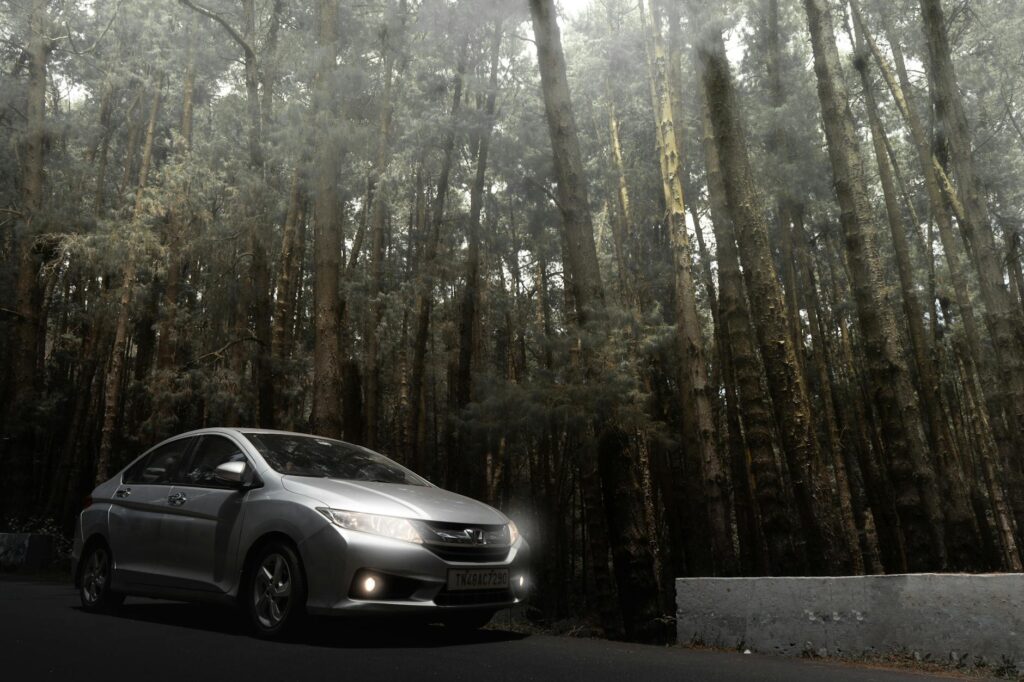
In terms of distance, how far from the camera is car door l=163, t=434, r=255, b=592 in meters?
5.34

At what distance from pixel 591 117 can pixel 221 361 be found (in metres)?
13.1

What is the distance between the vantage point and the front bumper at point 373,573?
464cm

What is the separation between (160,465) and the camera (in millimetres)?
6293

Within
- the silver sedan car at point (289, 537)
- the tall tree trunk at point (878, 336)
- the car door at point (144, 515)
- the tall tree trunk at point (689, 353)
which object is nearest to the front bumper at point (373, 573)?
the silver sedan car at point (289, 537)

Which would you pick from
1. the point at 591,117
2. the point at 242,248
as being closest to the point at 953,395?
the point at 591,117

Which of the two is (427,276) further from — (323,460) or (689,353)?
(323,460)

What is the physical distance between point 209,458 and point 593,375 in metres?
4.19

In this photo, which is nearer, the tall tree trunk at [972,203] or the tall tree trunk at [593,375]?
the tall tree trunk at [593,375]

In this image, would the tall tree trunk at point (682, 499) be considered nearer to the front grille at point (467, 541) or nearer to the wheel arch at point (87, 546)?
the front grille at point (467, 541)

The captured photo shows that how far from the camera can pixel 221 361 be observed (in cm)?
1560

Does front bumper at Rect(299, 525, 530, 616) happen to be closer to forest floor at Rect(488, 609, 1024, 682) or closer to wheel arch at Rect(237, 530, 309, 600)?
wheel arch at Rect(237, 530, 309, 600)

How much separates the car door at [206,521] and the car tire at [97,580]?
954 mm

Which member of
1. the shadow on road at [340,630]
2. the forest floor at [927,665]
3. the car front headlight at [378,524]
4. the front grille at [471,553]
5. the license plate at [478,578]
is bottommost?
the forest floor at [927,665]

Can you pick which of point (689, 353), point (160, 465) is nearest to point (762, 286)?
point (689, 353)
